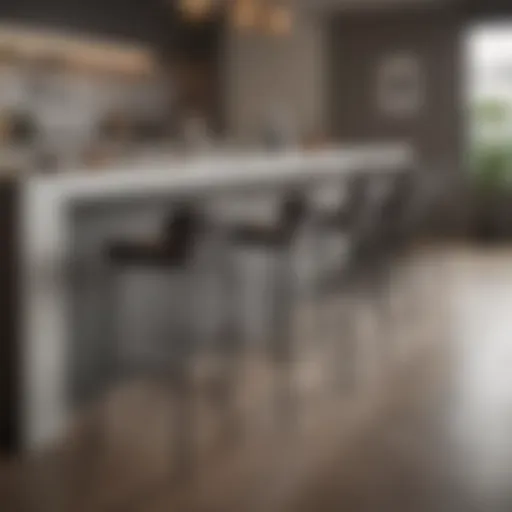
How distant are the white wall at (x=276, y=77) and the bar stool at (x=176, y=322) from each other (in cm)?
711

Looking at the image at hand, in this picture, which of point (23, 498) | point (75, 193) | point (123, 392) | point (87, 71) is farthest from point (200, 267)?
point (87, 71)

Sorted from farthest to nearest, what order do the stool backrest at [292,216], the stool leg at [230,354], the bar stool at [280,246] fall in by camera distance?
the stool backrest at [292,216]
the bar stool at [280,246]
the stool leg at [230,354]

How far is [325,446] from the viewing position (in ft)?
13.8

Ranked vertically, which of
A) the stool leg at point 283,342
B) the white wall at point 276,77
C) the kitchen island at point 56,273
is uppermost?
Result: the white wall at point 276,77

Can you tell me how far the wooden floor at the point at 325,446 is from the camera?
3609 millimetres

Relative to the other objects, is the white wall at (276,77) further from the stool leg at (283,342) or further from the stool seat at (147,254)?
the stool seat at (147,254)

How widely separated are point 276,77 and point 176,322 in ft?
25.2

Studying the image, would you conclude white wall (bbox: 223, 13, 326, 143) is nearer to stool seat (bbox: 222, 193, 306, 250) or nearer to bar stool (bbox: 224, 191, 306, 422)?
bar stool (bbox: 224, 191, 306, 422)

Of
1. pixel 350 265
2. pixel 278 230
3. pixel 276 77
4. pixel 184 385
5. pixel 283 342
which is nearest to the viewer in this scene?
pixel 184 385

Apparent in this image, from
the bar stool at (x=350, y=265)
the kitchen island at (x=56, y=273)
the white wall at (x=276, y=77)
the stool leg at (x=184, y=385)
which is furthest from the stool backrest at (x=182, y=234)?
the white wall at (x=276, y=77)

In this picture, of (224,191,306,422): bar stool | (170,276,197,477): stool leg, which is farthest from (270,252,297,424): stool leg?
(170,276,197,477): stool leg

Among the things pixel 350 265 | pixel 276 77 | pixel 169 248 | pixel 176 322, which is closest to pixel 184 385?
pixel 176 322

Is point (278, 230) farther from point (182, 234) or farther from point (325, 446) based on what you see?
point (325, 446)

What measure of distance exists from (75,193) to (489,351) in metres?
2.67
